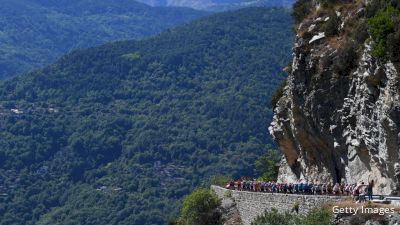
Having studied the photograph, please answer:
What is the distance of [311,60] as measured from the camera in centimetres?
4944

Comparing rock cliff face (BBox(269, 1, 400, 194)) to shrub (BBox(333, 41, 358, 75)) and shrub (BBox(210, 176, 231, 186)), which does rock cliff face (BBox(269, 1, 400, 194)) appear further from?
shrub (BBox(210, 176, 231, 186))

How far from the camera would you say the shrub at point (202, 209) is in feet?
183

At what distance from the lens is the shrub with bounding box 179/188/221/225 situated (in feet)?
183

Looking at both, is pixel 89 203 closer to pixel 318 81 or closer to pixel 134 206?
pixel 134 206

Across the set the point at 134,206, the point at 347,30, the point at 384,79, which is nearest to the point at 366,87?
the point at 384,79

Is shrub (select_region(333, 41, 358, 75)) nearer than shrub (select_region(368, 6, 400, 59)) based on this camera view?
No

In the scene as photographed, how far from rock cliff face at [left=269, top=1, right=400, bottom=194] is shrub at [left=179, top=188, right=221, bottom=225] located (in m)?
5.31

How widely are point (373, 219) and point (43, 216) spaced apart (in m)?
154

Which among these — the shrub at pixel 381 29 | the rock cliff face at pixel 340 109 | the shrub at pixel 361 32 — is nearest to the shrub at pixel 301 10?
the rock cliff face at pixel 340 109

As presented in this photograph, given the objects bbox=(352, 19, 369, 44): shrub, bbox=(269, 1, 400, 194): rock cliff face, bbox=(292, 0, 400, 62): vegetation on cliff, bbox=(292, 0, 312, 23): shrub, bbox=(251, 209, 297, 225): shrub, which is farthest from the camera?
bbox=(292, 0, 312, 23): shrub

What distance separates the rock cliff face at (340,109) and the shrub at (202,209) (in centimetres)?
531

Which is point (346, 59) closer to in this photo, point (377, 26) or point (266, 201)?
point (377, 26)

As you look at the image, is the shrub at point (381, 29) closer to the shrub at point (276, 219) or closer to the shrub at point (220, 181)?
the shrub at point (276, 219)

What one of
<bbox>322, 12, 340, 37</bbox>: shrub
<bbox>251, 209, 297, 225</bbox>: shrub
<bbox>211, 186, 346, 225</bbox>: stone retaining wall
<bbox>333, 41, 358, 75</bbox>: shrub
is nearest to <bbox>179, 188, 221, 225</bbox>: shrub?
<bbox>211, 186, 346, 225</bbox>: stone retaining wall
